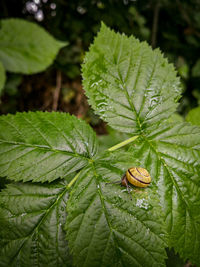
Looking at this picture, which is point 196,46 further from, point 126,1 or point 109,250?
point 109,250

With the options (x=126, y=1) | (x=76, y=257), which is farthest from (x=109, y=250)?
(x=126, y=1)

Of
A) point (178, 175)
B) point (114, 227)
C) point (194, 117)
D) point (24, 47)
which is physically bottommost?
point (114, 227)

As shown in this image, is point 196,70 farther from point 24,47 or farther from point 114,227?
point 114,227

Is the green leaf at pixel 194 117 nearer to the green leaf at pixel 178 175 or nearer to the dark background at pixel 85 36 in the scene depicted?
the green leaf at pixel 178 175

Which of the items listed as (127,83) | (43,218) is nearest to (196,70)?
(127,83)

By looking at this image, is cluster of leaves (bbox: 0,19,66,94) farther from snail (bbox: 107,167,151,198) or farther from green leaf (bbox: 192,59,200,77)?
green leaf (bbox: 192,59,200,77)

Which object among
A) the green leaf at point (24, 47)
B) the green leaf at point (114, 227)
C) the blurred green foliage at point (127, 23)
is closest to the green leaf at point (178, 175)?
the green leaf at point (114, 227)
